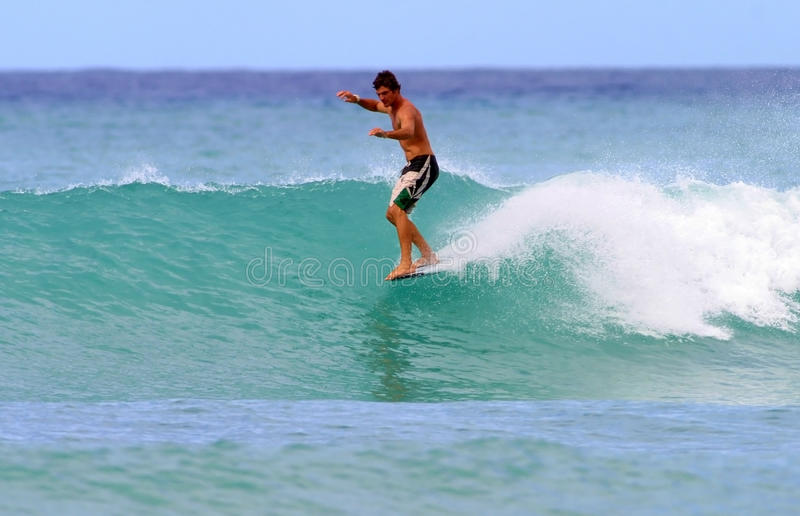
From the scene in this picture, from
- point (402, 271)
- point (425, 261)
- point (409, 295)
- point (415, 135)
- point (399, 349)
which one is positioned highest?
point (415, 135)

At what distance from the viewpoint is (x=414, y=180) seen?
27.4ft

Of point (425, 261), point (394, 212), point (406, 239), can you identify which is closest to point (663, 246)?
point (425, 261)

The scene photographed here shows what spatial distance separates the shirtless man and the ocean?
0.64 metres

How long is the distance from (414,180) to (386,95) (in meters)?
0.80

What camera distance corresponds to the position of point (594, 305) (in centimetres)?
884

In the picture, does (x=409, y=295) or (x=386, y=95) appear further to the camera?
(x=409, y=295)

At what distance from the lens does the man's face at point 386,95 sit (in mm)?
7879

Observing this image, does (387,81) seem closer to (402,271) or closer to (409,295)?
(402,271)

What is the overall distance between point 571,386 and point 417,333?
5.35 ft

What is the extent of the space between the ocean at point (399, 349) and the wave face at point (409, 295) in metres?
0.03

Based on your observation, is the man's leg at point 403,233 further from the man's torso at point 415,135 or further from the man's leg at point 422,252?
the man's torso at point 415,135

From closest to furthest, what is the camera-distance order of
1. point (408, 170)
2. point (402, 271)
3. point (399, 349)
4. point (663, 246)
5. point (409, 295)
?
1. point (399, 349)
2. point (408, 170)
3. point (402, 271)
4. point (409, 295)
5. point (663, 246)

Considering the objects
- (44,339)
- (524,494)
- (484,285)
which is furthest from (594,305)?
(44,339)

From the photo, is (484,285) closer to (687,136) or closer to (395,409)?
(395,409)
